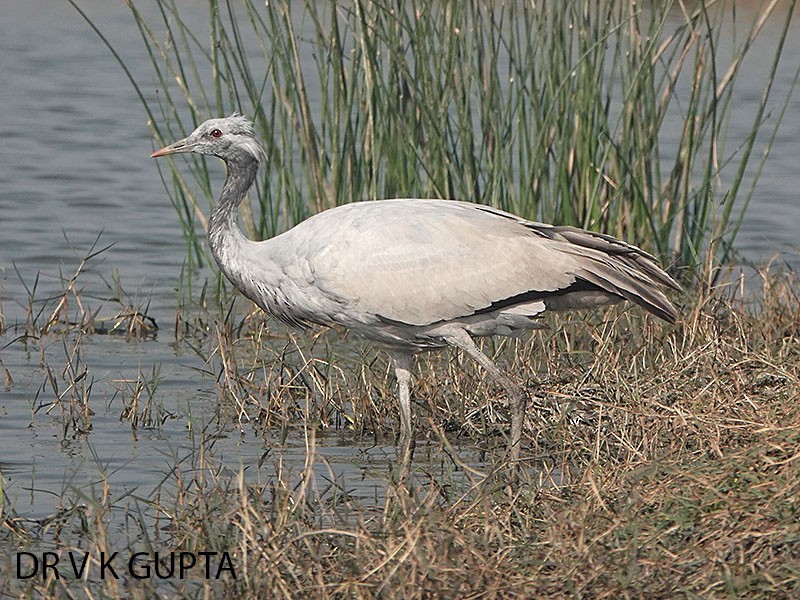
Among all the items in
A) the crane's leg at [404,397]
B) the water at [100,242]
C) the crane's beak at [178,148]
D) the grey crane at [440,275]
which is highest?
the crane's beak at [178,148]

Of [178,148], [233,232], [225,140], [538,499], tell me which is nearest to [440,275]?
[233,232]

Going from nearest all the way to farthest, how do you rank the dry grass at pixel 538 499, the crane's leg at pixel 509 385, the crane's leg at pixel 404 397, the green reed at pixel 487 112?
the dry grass at pixel 538 499 → the crane's leg at pixel 509 385 → the crane's leg at pixel 404 397 → the green reed at pixel 487 112

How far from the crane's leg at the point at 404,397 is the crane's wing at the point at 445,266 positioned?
0.84ft

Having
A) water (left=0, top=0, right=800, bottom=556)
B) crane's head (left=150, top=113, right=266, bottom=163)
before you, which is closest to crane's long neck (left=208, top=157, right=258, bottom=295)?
crane's head (left=150, top=113, right=266, bottom=163)

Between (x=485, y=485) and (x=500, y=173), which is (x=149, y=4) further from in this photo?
(x=485, y=485)

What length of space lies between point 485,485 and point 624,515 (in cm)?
63

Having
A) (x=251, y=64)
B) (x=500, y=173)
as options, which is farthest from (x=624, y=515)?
(x=251, y=64)

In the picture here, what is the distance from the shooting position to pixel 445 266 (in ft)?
17.6

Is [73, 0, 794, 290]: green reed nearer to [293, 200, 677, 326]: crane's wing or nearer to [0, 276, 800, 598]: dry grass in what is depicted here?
[0, 276, 800, 598]: dry grass

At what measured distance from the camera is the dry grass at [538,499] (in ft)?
11.7

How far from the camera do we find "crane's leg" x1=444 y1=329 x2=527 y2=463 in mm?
5168

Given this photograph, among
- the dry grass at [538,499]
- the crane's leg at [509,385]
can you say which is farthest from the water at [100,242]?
the crane's leg at [509,385]

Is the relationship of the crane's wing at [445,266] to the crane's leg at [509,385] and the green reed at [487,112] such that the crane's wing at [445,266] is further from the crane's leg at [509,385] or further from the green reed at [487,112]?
the green reed at [487,112]

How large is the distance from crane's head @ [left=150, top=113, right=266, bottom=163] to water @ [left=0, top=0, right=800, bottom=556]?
0.97 meters
